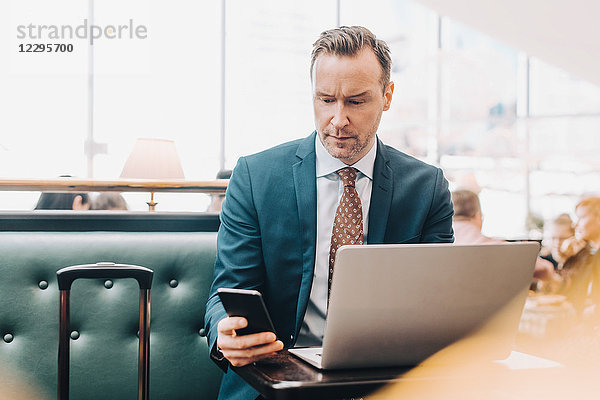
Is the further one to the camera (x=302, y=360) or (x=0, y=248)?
(x=0, y=248)

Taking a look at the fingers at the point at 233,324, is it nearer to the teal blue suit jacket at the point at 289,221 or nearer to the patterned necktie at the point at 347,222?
the teal blue suit jacket at the point at 289,221

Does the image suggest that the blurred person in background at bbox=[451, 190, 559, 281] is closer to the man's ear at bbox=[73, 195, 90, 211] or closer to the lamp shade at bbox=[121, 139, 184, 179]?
the lamp shade at bbox=[121, 139, 184, 179]

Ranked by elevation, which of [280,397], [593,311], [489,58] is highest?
[489,58]

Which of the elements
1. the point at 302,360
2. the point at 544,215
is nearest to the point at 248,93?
the point at 544,215

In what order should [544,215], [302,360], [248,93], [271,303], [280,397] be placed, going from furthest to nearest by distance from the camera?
[544,215] → [248,93] → [271,303] → [302,360] → [280,397]

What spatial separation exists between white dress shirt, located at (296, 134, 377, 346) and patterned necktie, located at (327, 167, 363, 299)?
25 millimetres

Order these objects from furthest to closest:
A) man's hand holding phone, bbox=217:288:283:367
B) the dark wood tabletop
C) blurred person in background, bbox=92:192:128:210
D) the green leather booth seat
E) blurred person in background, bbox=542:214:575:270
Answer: blurred person in background, bbox=542:214:575:270
blurred person in background, bbox=92:192:128:210
the green leather booth seat
man's hand holding phone, bbox=217:288:283:367
the dark wood tabletop

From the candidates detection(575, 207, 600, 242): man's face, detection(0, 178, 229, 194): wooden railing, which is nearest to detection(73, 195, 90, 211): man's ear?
detection(0, 178, 229, 194): wooden railing

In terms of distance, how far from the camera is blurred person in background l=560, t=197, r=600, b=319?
2873 millimetres

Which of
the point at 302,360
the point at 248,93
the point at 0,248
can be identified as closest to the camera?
the point at 302,360

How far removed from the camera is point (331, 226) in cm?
152

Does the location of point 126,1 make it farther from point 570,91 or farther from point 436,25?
point 570,91

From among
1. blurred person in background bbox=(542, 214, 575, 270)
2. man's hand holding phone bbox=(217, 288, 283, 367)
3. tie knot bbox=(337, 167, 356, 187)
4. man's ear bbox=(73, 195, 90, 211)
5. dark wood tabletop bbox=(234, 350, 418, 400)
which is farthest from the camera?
blurred person in background bbox=(542, 214, 575, 270)

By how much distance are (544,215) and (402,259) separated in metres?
7.35
